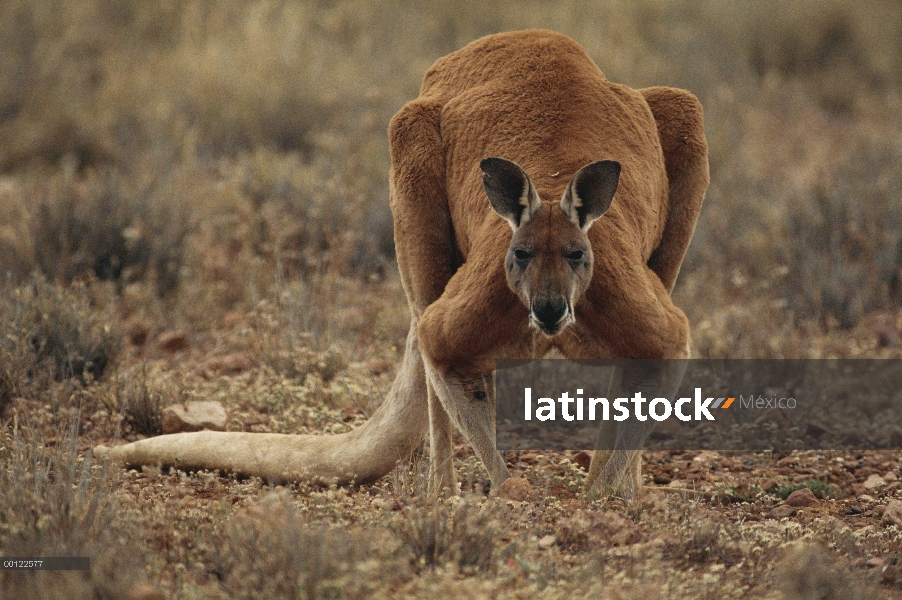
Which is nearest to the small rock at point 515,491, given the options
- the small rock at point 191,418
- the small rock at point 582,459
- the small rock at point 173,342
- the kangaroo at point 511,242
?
the kangaroo at point 511,242

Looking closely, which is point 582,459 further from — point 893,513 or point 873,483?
point 893,513

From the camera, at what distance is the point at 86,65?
13.0 meters

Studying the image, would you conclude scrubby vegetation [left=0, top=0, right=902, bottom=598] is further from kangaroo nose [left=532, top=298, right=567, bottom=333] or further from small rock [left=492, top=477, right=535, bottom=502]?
kangaroo nose [left=532, top=298, right=567, bottom=333]

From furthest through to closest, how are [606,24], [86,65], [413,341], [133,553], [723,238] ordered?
[606,24]
[86,65]
[723,238]
[413,341]
[133,553]

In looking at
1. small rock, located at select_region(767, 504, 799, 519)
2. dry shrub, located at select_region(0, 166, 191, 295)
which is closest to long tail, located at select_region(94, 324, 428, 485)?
small rock, located at select_region(767, 504, 799, 519)

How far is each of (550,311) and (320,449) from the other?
1.53 meters

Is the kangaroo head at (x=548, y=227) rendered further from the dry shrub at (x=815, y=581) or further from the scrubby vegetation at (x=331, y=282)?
the dry shrub at (x=815, y=581)

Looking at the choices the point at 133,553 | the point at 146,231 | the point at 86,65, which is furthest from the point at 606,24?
the point at 133,553

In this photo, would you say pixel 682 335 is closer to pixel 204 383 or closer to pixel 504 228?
pixel 504 228

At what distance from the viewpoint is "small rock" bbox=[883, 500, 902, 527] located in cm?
446

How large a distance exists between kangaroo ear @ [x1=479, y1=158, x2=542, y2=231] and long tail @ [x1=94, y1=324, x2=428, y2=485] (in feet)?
3.36

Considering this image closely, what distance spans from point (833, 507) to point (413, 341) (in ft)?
6.09
